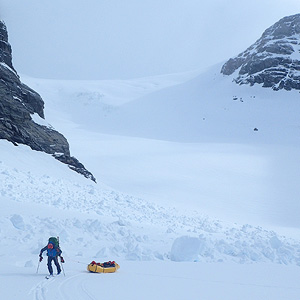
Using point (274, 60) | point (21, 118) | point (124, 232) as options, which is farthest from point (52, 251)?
point (274, 60)

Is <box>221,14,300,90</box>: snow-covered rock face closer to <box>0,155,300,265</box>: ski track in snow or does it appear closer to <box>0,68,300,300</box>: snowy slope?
<box>0,68,300,300</box>: snowy slope

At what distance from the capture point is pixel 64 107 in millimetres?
77750

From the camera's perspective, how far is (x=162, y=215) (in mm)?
17781

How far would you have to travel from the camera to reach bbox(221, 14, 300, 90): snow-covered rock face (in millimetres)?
75688

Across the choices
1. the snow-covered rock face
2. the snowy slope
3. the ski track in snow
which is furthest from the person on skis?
the snow-covered rock face

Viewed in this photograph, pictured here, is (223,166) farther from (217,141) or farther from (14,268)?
(14,268)

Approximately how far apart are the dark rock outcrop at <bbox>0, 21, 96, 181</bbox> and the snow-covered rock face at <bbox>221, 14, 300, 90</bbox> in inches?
2368

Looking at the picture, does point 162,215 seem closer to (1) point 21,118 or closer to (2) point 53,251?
(2) point 53,251

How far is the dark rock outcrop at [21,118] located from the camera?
2244 centimetres

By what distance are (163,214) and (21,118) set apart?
11.5m

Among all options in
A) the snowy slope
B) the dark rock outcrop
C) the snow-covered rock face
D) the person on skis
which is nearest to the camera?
the snowy slope

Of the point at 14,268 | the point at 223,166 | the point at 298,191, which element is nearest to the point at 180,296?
the point at 14,268

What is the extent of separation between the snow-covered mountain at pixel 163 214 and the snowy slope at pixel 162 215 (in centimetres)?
5

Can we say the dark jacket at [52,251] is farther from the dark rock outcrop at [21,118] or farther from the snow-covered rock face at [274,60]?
the snow-covered rock face at [274,60]
